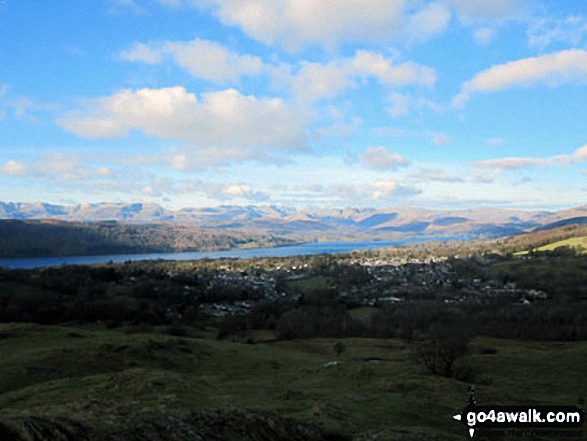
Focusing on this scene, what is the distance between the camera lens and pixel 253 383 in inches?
1180

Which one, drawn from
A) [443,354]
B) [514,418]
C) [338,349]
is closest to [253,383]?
[443,354]

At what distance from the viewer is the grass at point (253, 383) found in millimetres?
19766

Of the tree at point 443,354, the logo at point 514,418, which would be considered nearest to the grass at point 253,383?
the logo at point 514,418

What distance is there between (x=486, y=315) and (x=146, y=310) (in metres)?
82.5

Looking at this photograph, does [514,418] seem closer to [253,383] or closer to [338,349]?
[253,383]

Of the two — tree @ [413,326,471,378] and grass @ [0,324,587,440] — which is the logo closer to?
grass @ [0,324,587,440]

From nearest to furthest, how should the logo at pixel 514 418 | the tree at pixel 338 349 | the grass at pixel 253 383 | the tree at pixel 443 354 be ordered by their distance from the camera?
the logo at pixel 514 418, the grass at pixel 253 383, the tree at pixel 443 354, the tree at pixel 338 349

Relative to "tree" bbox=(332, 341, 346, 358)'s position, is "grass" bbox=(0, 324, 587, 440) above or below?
above

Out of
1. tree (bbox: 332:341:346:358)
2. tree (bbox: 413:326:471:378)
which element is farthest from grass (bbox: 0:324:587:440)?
tree (bbox: 332:341:346:358)

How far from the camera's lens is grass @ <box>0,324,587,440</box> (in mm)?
19766

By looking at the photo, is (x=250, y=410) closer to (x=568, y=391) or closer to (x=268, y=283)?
(x=568, y=391)

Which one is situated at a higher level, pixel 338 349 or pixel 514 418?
pixel 514 418

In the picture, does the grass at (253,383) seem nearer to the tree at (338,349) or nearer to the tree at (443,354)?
the tree at (443,354)

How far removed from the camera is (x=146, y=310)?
347 ft
